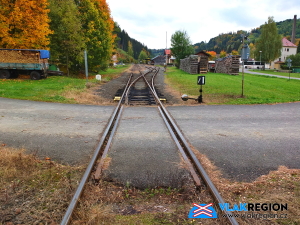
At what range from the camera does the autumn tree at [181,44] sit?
51.8 m

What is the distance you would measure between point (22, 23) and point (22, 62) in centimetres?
324

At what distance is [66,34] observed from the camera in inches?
888

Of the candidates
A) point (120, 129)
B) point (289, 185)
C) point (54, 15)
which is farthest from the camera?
point (54, 15)

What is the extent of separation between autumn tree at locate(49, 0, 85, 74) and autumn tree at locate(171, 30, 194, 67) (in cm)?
3131

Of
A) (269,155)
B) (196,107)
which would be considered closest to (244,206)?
(269,155)

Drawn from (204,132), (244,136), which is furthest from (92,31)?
(244,136)

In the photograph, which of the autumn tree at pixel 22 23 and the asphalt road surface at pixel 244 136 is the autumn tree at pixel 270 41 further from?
the asphalt road surface at pixel 244 136

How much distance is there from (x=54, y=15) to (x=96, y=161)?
957 inches

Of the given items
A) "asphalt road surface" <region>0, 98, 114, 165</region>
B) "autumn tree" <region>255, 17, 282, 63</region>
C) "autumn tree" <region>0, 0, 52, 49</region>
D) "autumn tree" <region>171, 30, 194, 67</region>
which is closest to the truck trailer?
"autumn tree" <region>0, 0, 52, 49</region>

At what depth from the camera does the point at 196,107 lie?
1008cm

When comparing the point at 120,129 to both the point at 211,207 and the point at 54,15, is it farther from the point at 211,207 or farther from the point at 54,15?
the point at 54,15
